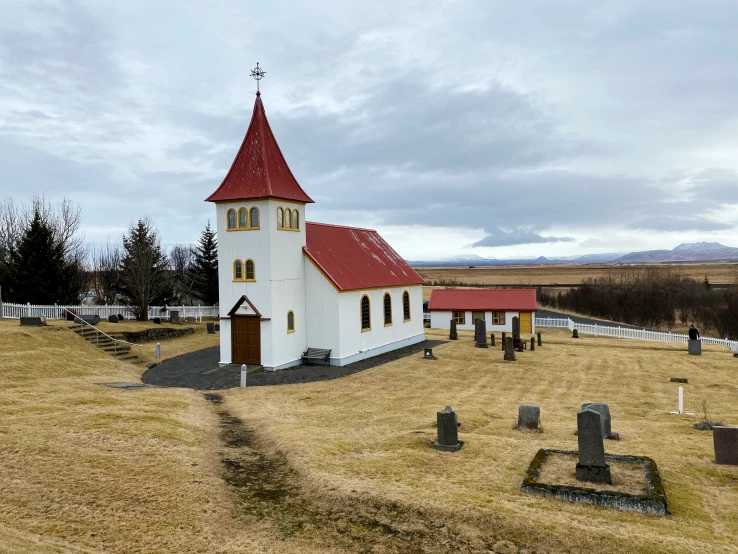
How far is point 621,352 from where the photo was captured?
35.9 meters

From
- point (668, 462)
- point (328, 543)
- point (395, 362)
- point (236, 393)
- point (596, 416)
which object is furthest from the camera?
point (395, 362)

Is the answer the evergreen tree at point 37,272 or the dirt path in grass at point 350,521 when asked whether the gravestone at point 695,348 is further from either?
the evergreen tree at point 37,272

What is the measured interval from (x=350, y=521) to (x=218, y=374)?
695 inches

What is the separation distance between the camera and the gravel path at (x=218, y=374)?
23931mm

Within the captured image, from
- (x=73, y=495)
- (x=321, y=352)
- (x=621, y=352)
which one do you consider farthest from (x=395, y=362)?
(x=73, y=495)

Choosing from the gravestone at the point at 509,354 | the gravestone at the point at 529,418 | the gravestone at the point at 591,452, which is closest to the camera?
the gravestone at the point at 591,452

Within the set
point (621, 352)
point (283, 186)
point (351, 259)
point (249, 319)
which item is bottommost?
point (621, 352)

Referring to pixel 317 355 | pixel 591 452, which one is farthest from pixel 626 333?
pixel 591 452

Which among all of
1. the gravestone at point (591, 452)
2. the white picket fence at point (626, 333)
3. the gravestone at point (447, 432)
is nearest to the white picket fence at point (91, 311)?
the gravestone at point (447, 432)

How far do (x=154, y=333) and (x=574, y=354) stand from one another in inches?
1036

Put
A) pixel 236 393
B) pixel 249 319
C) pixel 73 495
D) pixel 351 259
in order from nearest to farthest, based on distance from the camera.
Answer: pixel 73 495 → pixel 236 393 → pixel 249 319 → pixel 351 259

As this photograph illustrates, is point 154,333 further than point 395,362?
Yes

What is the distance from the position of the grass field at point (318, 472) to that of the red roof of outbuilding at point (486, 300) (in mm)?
23600

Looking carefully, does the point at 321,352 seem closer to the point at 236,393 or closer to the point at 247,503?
the point at 236,393
